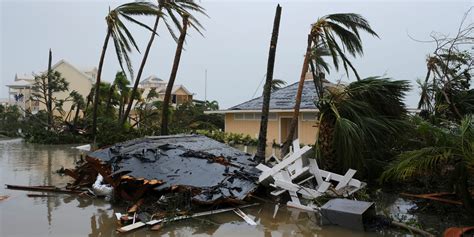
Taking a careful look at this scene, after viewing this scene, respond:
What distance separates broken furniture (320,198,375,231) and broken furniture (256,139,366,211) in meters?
0.72

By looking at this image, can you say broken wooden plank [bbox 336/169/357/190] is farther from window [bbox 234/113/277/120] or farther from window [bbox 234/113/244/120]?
window [bbox 234/113/244/120]

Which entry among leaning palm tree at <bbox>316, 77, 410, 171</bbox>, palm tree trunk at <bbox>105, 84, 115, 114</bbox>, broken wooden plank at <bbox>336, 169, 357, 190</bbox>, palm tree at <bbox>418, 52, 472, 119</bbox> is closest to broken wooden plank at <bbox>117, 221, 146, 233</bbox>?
broken wooden plank at <bbox>336, 169, 357, 190</bbox>

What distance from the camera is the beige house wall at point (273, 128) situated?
723 inches

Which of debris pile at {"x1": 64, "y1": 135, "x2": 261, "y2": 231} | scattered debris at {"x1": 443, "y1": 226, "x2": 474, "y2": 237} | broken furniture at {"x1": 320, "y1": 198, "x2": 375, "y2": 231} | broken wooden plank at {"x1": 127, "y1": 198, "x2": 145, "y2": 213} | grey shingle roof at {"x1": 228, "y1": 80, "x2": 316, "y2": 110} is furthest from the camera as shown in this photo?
grey shingle roof at {"x1": 228, "y1": 80, "x2": 316, "y2": 110}

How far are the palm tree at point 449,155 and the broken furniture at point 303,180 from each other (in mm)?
1469

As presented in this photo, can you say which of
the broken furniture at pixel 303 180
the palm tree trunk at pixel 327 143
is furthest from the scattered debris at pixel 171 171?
the palm tree trunk at pixel 327 143

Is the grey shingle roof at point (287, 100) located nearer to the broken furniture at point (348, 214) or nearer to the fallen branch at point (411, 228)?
the broken furniture at point (348, 214)

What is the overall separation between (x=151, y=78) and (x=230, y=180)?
48.3m

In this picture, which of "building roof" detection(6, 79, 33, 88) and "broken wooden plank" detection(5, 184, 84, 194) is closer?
"broken wooden plank" detection(5, 184, 84, 194)

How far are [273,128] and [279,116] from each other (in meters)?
0.86

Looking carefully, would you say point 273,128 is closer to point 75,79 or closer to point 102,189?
point 102,189

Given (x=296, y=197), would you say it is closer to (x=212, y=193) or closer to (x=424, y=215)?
(x=212, y=193)

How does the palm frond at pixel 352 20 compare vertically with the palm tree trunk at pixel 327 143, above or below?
above

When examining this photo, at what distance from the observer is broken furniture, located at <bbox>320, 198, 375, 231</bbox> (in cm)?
584
